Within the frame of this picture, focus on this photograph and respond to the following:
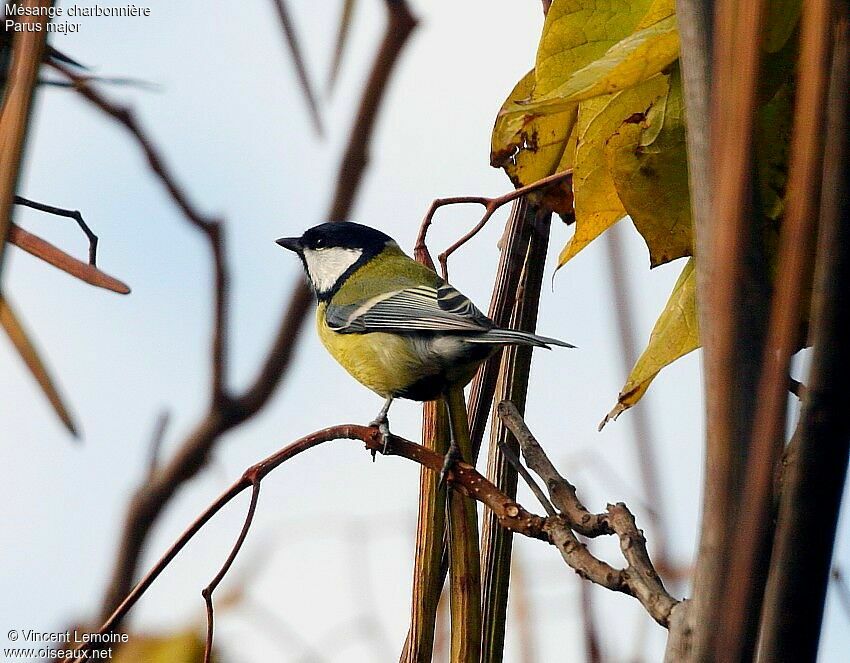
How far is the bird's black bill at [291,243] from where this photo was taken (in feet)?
8.23

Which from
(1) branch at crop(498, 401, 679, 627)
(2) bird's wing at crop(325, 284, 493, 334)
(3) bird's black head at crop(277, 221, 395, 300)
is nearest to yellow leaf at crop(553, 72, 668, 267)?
(1) branch at crop(498, 401, 679, 627)

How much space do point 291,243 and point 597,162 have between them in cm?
183

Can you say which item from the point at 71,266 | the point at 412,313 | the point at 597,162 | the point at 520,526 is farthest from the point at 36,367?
the point at 412,313

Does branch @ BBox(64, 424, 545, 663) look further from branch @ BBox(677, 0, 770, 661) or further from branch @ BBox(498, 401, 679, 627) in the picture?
branch @ BBox(677, 0, 770, 661)

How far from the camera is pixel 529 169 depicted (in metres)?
0.91

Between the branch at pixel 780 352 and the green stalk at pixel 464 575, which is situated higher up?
the branch at pixel 780 352

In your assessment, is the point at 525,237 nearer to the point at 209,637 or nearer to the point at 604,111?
the point at 604,111

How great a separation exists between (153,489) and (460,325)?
0.68 metres

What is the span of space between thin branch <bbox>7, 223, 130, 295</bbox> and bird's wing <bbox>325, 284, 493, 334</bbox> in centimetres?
83

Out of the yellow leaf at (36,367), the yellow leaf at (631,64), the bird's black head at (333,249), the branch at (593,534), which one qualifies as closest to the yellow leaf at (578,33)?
the yellow leaf at (631,64)

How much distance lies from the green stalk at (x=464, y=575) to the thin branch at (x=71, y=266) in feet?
0.91

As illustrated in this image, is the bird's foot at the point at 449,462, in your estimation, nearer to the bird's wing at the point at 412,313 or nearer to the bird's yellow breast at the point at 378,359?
the bird's wing at the point at 412,313

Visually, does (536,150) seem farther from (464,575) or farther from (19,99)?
(19,99)

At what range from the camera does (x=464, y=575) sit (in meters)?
0.67
